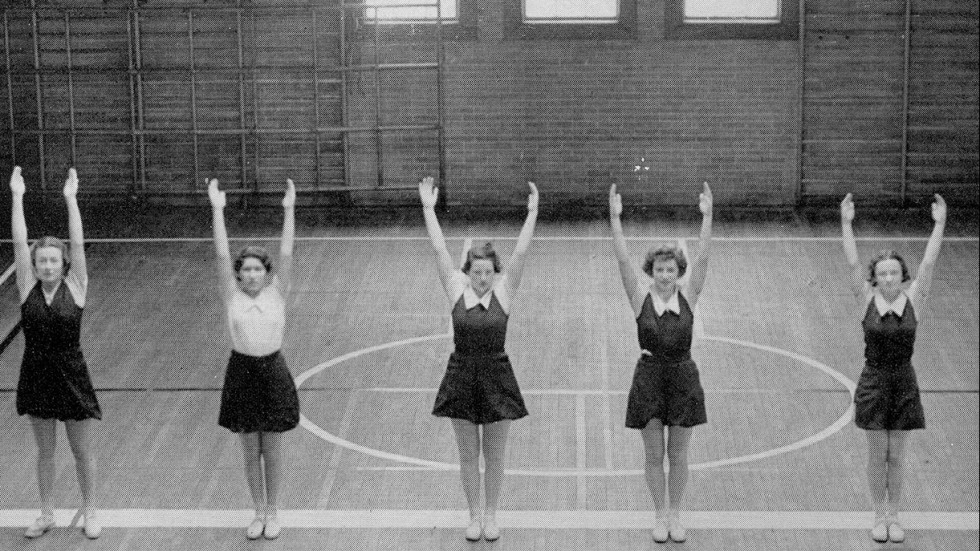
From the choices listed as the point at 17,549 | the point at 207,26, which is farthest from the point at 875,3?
the point at 17,549

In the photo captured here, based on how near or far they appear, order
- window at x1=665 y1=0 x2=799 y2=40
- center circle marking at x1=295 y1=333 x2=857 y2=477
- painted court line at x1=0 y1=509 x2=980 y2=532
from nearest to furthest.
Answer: painted court line at x1=0 y1=509 x2=980 y2=532
center circle marking at x1=295 y1=333 x2=857 y2=477
window at x1=665 y1=0 x2=799 y2=40

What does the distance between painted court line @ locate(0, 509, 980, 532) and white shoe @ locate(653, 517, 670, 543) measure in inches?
9.9

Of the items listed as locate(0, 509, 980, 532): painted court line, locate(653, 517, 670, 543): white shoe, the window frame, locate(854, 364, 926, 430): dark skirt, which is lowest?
locate(0, 509, 980, 532): painted court line

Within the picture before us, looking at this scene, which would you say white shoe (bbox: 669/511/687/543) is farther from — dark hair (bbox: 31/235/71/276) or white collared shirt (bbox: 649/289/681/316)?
dark hair (bbox: 31/235/71/276)

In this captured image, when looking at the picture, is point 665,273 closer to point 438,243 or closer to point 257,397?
point 438,243

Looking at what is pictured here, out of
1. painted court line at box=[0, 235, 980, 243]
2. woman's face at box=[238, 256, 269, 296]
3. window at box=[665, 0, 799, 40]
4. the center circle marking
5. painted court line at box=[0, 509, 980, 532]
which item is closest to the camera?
woman's face at box=[238, 256, 269, 296]

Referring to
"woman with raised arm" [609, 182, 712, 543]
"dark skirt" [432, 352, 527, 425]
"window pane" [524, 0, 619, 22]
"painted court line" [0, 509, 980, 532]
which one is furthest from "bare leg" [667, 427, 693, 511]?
"window pane" [524, 0, 619, 22]

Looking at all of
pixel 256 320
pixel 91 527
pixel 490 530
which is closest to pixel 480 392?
pixel 490 530

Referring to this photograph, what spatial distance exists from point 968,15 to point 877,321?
8257 millimetres

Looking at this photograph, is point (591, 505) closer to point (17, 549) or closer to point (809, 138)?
point (17, 549)

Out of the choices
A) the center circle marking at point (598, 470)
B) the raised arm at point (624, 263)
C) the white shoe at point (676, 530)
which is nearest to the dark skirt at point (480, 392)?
the raised arm at point (624, 263)

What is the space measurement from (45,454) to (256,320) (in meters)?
1.33

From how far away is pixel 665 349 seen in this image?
24.1ft

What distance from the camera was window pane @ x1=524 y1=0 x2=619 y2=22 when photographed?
14742 millimetres
